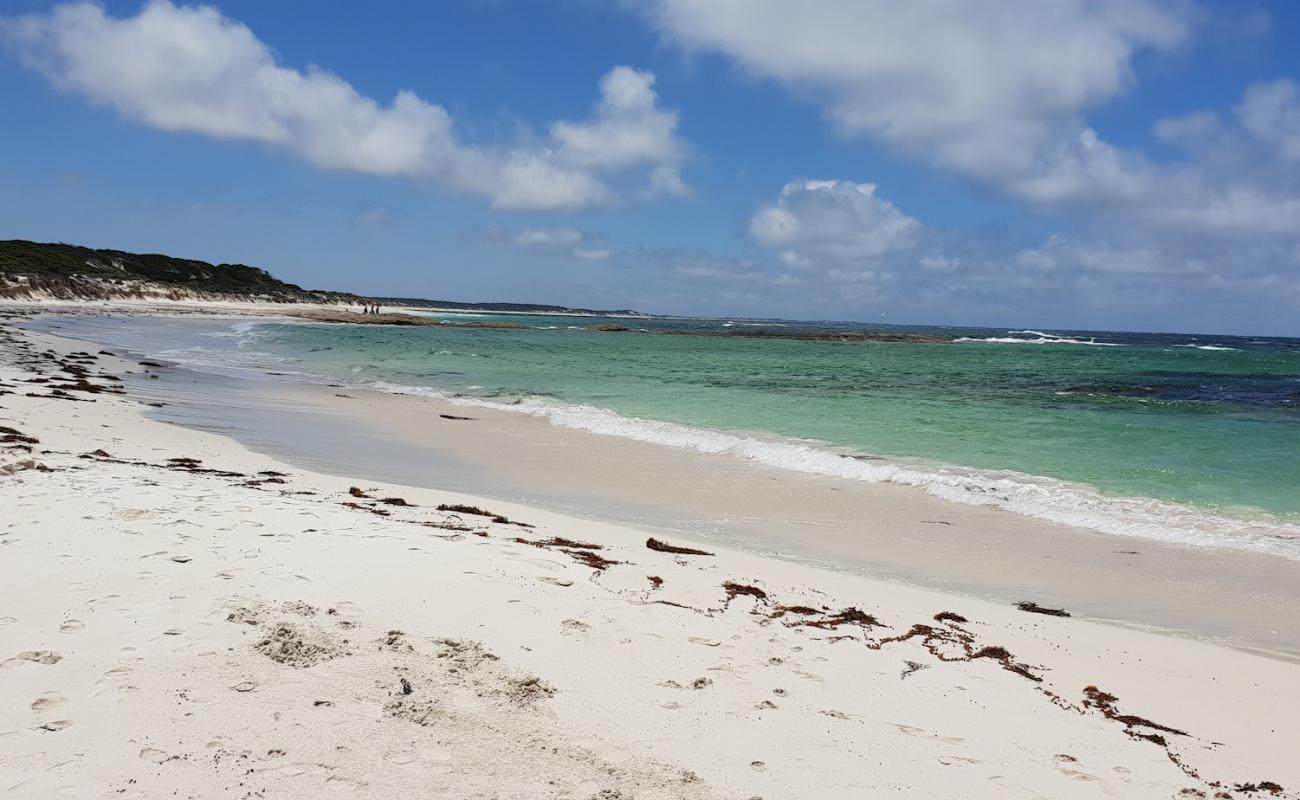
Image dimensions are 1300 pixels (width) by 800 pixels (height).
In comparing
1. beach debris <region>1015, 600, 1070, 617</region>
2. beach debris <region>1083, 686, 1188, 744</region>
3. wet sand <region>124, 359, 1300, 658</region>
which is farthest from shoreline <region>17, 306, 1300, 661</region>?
beach debris <region>1083, 686, 1188, 744</region>

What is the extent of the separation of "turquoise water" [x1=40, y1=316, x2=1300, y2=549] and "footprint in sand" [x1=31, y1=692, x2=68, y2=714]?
9.32 m

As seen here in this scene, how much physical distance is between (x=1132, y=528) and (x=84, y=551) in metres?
9.79

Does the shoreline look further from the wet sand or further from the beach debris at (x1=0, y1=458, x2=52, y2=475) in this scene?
the beach debris at (x1=0, y1=458, x2=52, y2=475)

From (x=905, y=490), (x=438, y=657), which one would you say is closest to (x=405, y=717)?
(x=438, y=657)

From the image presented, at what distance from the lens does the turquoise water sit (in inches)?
387

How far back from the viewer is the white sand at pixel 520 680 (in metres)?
2.91

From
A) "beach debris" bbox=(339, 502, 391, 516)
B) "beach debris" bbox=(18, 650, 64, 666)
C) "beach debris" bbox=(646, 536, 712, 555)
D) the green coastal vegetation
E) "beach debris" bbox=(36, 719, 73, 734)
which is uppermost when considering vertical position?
the green coastal vegetation

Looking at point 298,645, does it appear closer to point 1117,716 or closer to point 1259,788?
point 1117,716

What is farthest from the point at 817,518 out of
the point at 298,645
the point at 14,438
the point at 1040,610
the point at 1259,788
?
the point at 14,438

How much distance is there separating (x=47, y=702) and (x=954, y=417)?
16.8m

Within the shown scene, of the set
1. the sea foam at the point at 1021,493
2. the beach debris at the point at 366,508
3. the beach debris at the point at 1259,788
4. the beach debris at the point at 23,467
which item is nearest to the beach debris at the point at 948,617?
the beach debris at the point at 1259,788

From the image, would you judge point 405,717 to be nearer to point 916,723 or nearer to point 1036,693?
point 916,723

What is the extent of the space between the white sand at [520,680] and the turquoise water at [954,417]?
4.93 meters

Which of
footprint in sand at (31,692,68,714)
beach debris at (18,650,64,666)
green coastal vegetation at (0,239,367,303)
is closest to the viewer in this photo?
footprint in sand at (31,692,68,714)
